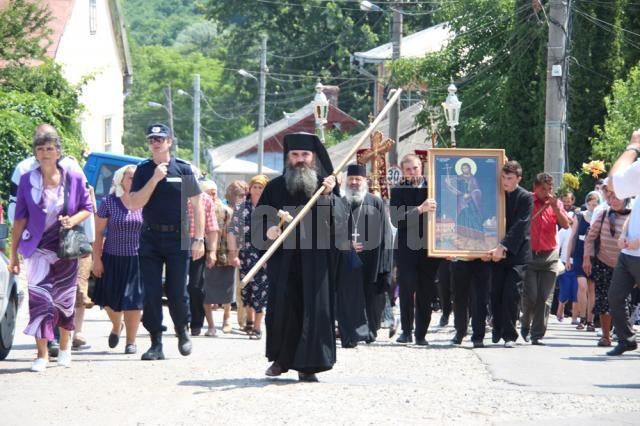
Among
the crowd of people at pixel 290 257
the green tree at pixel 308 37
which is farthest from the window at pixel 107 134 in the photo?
the crowd of people at pixel 290 257

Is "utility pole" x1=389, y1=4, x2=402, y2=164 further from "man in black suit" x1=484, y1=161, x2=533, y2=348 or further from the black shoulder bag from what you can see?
"man in black suit" x1=484, y1=161, x2=533, y2=348

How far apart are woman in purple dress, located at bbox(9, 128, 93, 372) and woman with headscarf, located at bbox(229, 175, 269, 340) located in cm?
402

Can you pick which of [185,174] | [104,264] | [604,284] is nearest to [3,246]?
[104,264]

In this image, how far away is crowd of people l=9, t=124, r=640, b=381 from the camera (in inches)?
435

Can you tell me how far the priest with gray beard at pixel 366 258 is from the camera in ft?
49.1

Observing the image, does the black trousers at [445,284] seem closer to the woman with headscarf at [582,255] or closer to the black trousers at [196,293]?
the woman with headscarf at [582,255]

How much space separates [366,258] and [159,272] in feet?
11.7

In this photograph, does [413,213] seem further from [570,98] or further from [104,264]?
[570,98]

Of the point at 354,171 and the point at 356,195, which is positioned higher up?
the point at 354,171

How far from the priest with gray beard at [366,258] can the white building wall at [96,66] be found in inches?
901

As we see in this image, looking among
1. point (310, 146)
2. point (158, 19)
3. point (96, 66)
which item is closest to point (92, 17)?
point (96, 66)

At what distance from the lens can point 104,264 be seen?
1330 cm

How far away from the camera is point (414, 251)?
1500cm

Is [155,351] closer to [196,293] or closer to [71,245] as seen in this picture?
[71,245]
